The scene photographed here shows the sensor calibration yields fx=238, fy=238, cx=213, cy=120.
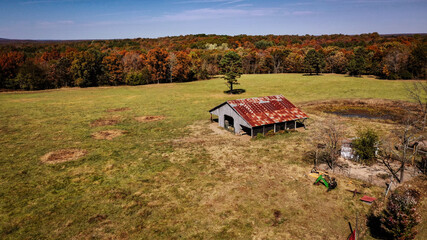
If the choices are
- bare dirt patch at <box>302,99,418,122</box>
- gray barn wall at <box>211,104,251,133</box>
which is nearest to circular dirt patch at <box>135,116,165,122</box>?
gray barn wall at <box>211,104,251,133</box>

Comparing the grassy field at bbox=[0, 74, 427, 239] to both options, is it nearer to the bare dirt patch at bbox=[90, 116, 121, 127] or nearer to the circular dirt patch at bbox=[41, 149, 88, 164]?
the circular dirt patch at bbox=[41, 149, 88, 164]

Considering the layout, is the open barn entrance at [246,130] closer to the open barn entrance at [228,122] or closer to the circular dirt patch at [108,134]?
the open barn entrance at [228,122]

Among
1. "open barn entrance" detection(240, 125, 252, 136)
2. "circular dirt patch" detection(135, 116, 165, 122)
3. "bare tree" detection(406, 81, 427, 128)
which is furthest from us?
"circular dirt patch" detection(135, 116, 165, 122)

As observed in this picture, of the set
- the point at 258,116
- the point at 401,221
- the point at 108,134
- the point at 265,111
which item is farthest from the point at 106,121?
the point at 401,221

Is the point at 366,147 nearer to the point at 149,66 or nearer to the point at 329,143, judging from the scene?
the point at 329,143

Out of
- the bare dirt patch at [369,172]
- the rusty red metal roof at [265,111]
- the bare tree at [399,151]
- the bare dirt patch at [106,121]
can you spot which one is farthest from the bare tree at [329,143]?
the bare dirt patch at [106,121]

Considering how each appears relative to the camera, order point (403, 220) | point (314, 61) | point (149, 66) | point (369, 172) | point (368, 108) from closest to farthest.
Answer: point (403, 220) < point (369, 172) < point (368, 108) < point (149, 66) < point (314, 61)
